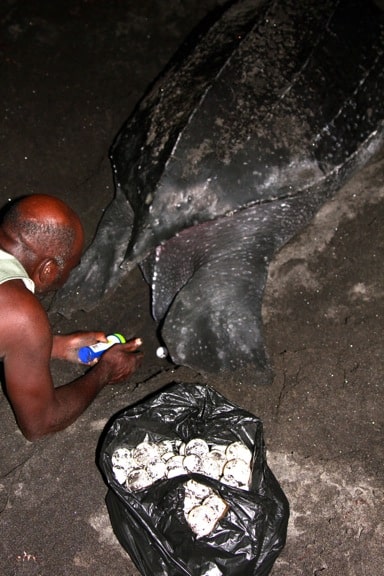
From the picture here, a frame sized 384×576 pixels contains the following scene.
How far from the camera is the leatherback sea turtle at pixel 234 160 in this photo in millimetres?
2094

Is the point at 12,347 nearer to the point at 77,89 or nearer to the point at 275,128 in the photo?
the point at 275,128

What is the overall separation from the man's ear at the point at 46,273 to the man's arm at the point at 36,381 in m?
0.20

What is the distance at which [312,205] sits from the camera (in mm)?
2480

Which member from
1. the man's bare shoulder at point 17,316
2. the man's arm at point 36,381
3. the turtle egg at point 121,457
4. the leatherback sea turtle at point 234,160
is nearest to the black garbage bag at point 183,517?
the turtle egg at point 121,457

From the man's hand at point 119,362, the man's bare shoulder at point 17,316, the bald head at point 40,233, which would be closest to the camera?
the man's bare shoulder at point 17,316

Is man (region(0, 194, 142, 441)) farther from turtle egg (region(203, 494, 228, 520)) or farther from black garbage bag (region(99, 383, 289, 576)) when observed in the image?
turtle egg (region(203, 494, 228, 520))

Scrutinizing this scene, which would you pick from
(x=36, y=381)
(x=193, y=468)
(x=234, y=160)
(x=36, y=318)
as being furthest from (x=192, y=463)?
(x=234, y=160)

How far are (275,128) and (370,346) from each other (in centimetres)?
93

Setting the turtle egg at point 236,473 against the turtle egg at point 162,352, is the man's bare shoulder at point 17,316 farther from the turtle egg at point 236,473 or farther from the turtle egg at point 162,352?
the turtle egg at point 162,352

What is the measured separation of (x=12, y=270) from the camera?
1612mm

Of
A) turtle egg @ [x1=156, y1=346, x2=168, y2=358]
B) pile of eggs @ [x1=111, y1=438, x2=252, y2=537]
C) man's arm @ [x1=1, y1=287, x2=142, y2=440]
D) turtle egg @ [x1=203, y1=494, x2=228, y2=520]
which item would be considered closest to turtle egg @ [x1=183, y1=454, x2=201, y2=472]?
pile of eggs @ [x1=111, y1=438, x2=252, y2=537]

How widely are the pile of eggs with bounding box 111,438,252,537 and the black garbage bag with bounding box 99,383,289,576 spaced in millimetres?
22

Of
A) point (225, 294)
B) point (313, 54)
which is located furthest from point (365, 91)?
point (225, 294)

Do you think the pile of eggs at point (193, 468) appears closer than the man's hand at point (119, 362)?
Yes
